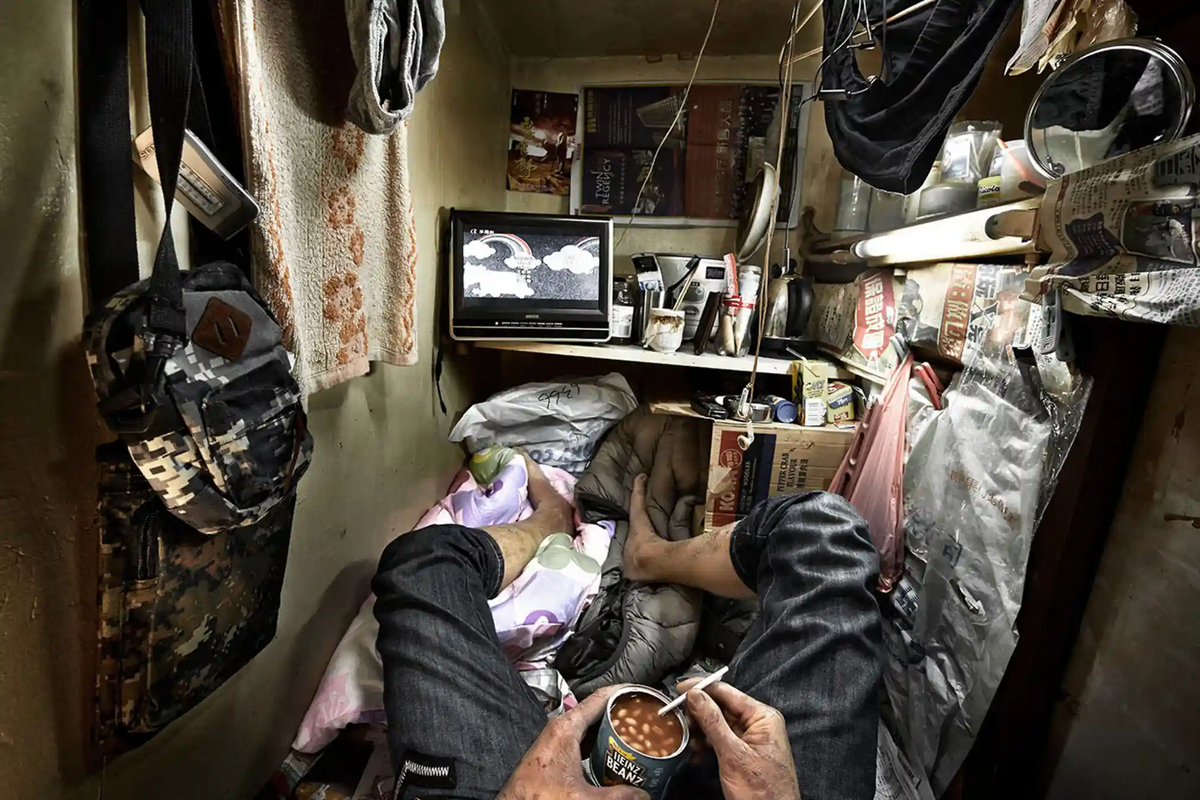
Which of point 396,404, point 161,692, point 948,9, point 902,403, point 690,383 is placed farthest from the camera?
point 690,383

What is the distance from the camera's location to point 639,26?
1.66 m

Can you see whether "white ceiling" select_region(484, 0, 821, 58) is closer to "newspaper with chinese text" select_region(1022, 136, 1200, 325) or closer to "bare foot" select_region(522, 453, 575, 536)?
"newspaper with chinese text" select_region(1022, 136, 1200, 325)

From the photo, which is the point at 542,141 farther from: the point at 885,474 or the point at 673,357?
the point at 885,474

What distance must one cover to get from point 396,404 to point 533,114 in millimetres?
1263

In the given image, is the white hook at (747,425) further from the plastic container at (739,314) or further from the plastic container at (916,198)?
the plastic container at (916,198)

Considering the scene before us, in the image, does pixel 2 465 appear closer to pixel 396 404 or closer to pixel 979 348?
pixel 396 404

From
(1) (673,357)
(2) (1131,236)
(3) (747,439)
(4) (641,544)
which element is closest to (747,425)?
(3) (747,439)

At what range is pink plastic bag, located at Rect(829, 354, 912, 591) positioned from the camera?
41.3 inches

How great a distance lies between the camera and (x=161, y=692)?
558 mm

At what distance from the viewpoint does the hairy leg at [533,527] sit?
1225 millimetres

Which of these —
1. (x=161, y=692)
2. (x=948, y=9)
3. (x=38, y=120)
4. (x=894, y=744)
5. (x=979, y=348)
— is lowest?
(x=894, y=744)

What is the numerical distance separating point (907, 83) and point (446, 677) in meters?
1.21

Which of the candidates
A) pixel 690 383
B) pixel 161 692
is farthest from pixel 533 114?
pixel 161 692

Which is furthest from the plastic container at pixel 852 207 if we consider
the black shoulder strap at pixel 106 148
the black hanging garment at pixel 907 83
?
the black shoulder strap at pixel 106 148
